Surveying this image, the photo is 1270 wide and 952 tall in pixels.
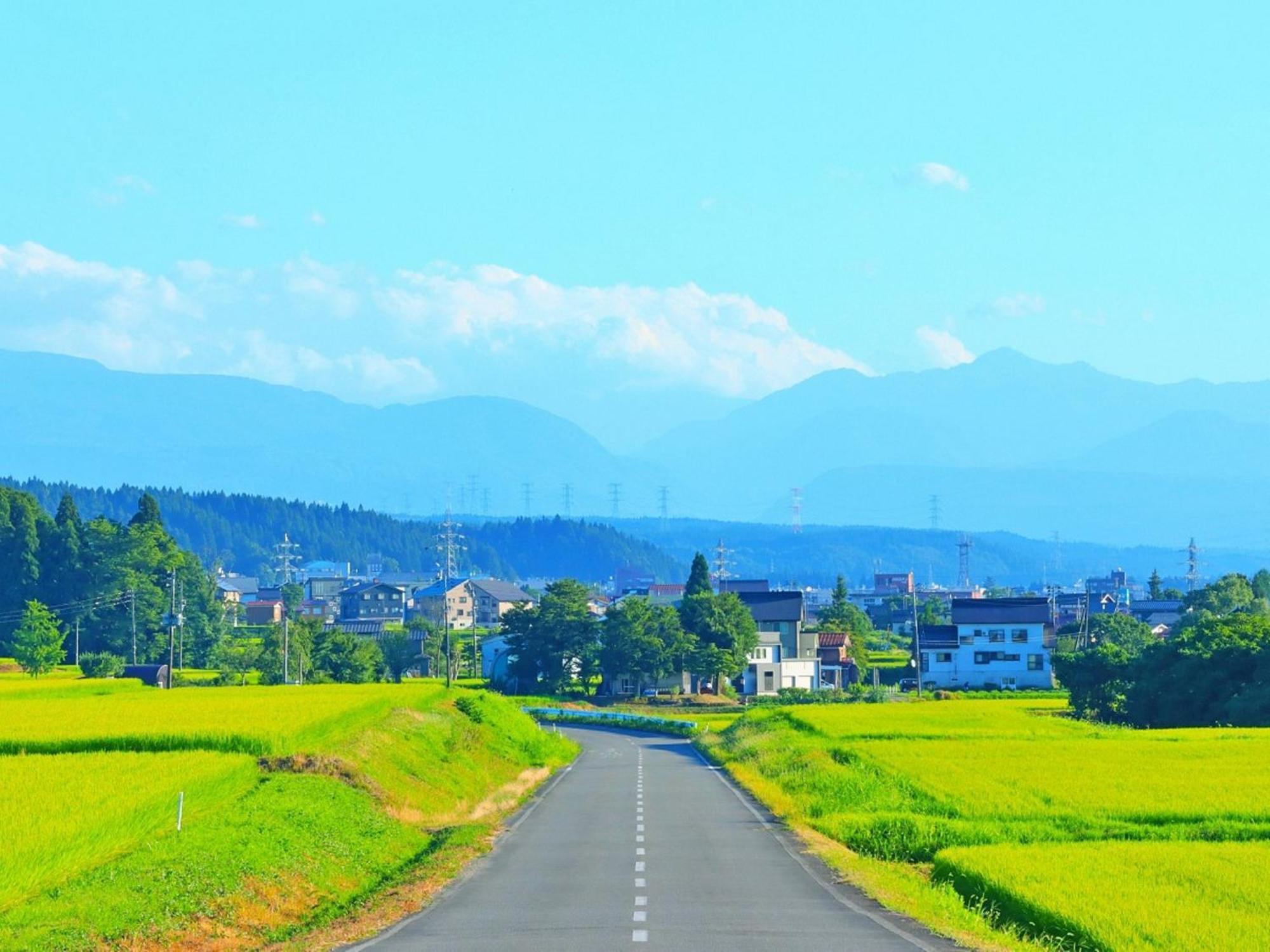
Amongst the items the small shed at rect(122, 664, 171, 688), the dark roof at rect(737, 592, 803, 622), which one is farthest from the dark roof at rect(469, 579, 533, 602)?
the small shed at rect(122, 664, 171, 688)

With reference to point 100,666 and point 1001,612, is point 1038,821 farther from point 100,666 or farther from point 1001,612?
point 1001,612

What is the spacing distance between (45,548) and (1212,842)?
3840 inches

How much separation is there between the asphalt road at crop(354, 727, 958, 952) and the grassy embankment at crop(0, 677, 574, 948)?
117 centimetres

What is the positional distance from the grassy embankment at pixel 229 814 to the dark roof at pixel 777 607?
60.1 metres

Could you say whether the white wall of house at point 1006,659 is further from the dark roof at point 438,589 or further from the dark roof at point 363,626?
the dark roof at point 438,589

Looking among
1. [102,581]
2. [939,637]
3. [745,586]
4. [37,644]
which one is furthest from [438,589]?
[37,644]

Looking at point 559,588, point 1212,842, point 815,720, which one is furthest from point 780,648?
point 1212,842

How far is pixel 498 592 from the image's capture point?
193 metres

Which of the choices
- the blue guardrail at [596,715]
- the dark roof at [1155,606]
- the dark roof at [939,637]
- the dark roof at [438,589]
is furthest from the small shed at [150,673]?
the dark roof at [1155,606]

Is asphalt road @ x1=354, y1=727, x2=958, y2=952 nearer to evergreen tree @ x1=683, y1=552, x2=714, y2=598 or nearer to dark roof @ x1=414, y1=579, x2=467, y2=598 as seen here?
evergreen tree @ x1=683, y1=552, x2=714, y2=598

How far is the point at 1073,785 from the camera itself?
37.8 metres

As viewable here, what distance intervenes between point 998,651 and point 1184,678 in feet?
145

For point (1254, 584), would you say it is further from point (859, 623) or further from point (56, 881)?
point (56, 881)

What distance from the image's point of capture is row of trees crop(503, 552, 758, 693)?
324 feet
